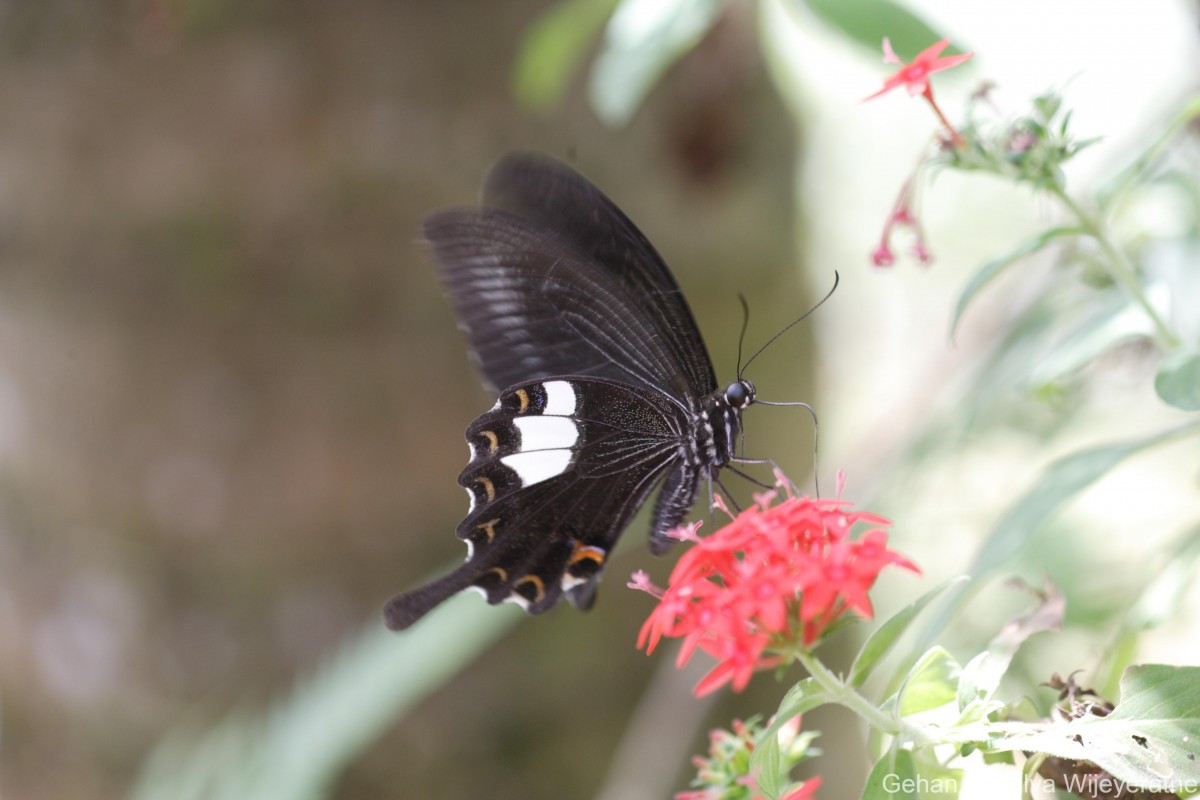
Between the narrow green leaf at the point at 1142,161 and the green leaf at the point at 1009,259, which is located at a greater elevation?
the narrow green leaf at the point at 1142,161

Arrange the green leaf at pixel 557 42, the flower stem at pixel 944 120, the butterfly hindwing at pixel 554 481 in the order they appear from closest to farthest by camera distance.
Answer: the flower stem at pixel 944 120, the butterfly hindwing at pixel 554 481, the green leaf at pixel 557 42

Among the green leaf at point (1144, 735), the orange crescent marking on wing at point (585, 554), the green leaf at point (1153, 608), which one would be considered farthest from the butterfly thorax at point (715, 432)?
the green leaf at point (1144, 735)

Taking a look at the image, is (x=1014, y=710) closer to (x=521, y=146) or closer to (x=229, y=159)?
(x=521, y=146)

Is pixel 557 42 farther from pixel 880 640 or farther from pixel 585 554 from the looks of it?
pixel 880 640

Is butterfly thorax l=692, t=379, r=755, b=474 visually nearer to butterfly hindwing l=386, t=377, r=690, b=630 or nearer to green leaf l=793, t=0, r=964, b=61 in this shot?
butterfly hindwing l=386, t=377, r=690, b=630

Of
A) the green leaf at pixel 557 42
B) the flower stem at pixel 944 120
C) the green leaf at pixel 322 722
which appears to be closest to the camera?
the flower stem at pixel 944 120

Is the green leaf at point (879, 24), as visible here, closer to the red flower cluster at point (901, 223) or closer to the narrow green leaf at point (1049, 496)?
the red flower cluster at point (901, 223)
